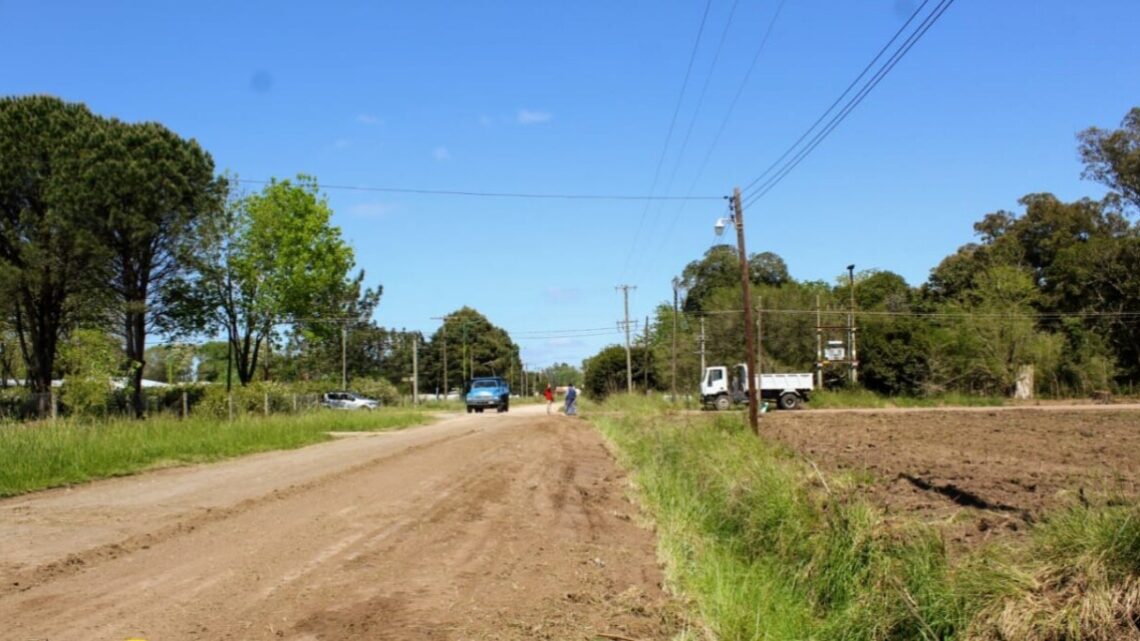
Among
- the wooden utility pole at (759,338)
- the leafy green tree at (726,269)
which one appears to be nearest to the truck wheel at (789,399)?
the wooden utility pole at (759,338)

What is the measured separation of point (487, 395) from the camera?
52094mm

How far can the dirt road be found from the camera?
616 centimetres

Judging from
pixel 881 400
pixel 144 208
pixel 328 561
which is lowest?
pixel 328 561

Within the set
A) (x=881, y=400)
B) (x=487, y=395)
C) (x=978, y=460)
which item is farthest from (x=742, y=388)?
(x=978, y=460)

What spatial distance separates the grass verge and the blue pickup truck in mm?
40239

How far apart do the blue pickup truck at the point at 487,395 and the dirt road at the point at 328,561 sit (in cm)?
3638

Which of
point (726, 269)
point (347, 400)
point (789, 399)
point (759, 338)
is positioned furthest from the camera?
point (726, 269)

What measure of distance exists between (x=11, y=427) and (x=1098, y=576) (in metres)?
19.2

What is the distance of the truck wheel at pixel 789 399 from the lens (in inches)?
1989

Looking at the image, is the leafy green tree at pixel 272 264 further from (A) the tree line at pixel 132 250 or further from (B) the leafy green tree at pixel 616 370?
(B) the leafy green tree at pixel 616 370

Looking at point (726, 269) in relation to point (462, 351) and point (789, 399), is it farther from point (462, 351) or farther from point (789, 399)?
point (789, 399)

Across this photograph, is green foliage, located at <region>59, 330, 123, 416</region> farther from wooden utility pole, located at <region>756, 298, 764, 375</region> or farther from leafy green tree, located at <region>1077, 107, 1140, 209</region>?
leafy green tree, located at <region>1077, 107, 1140, 209</region>

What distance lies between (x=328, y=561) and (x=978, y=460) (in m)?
15.1

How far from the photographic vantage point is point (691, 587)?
7.91 m
